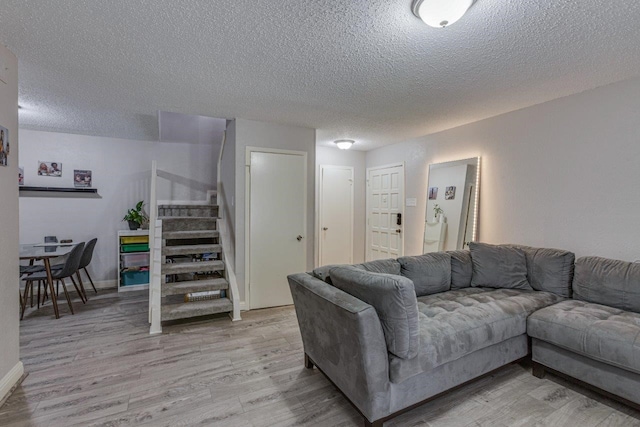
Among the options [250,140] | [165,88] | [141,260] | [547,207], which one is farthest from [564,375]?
[141,260]

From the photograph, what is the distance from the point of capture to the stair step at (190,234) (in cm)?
387

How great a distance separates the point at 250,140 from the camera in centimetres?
383

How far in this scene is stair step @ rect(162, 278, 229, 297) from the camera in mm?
3418

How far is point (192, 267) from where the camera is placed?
3.66m

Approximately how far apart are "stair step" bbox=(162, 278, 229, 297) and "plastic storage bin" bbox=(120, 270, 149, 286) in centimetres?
159

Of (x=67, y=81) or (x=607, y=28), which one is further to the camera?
(x=67, y=81)

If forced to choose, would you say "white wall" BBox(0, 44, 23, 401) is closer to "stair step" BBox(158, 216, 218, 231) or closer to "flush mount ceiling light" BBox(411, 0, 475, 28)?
"stair step" BBox(158, 216, 218, 231)

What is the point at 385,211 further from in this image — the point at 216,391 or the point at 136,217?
the point at 136,217

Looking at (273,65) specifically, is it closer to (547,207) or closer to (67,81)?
(67,81)

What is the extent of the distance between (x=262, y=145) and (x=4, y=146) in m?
2.37

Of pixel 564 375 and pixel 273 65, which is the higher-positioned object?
pixel 273 65

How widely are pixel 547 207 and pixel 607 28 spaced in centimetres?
180

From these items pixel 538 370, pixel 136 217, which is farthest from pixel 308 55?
pixel 136 217

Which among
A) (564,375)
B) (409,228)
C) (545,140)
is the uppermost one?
(545,140)
